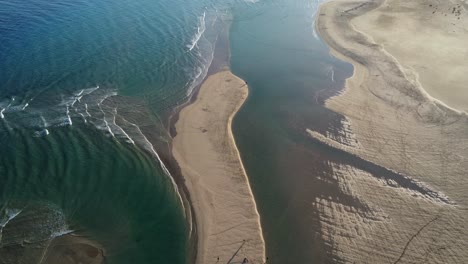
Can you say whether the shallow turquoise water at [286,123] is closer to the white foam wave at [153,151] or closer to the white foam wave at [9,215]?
the white foam wave at [153,151]

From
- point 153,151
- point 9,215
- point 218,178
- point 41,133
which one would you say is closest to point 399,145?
point 218,178

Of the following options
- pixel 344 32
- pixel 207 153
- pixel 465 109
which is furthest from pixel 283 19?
pixel 207 153

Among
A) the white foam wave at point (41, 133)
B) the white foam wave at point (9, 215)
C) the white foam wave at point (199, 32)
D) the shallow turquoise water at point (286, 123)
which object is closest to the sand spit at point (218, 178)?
the shallow turquoise water at point (286, 123)

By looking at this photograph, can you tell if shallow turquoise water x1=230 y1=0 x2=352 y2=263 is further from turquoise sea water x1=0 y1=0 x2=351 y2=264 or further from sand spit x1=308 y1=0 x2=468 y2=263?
sand spit x1=308 y1=0 x2=468 y2=263

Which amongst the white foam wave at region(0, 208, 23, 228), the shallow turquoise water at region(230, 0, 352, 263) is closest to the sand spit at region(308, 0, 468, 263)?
the shallow turquoise water at region(230, 0, 352, 263)

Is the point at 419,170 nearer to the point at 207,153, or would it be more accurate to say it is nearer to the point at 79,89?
the point at 207,153

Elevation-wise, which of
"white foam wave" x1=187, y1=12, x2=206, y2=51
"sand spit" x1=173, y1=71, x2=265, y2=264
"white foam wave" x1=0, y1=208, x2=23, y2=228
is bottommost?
"white foam wave" x1=0, y1=208, x2=23, y2=228
